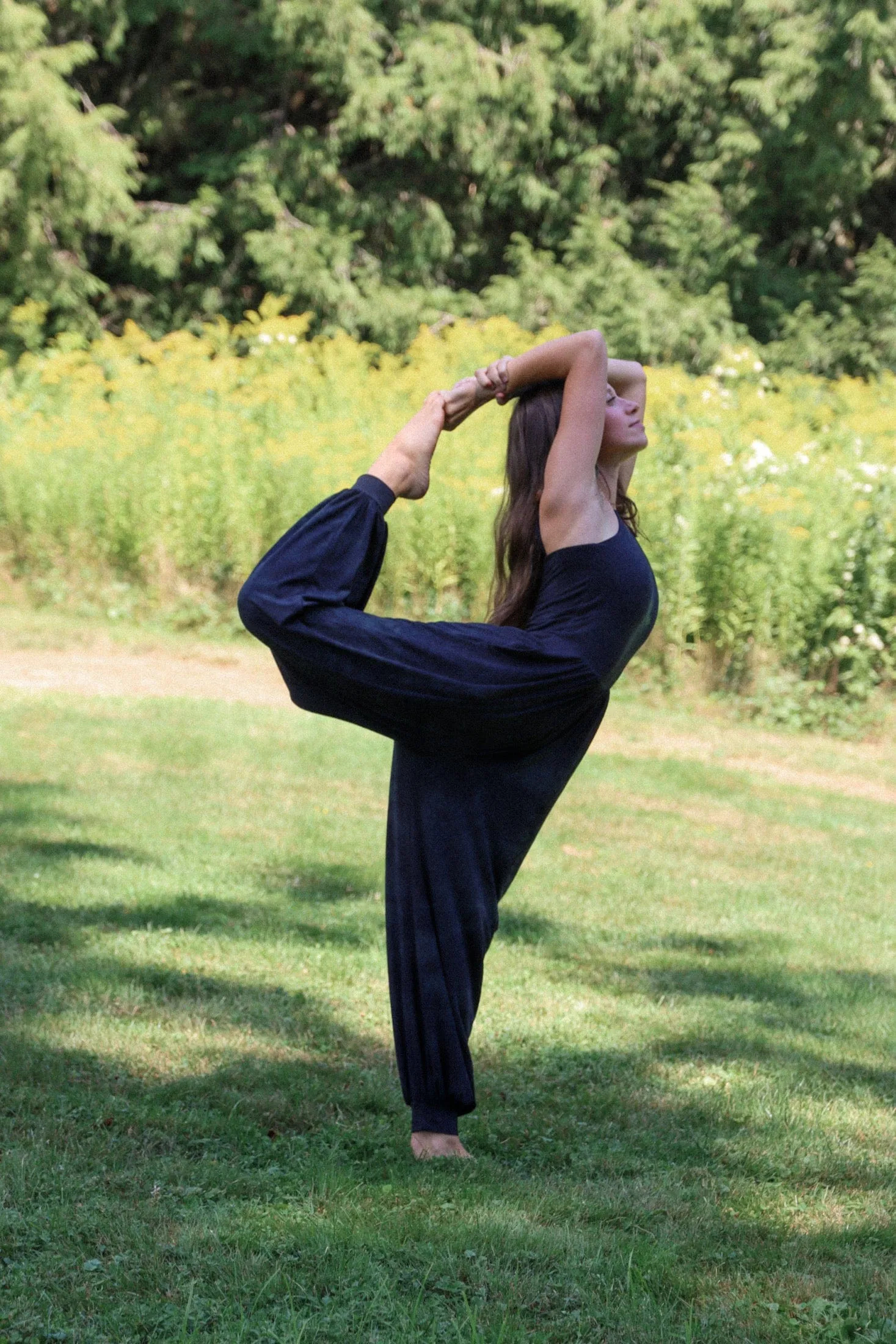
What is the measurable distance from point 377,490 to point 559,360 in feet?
1.53

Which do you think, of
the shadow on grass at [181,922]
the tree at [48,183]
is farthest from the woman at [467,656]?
the tree at [48,183]

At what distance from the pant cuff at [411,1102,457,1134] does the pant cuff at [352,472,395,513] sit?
4.22 ft

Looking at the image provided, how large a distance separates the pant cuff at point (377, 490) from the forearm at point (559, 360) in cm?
36

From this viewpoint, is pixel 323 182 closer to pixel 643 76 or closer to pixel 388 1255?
pixel 643 76

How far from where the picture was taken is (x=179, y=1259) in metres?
2.59

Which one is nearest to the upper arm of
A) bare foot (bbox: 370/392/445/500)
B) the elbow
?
bare foot (bbox: 370/392/445/500)

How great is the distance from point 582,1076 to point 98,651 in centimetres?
668

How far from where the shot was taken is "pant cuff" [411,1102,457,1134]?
314cm

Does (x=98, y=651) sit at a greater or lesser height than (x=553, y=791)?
lesser

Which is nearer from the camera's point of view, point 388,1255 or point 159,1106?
point 388,1255

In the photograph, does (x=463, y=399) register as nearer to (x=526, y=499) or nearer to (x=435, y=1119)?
(x=526, y=499)

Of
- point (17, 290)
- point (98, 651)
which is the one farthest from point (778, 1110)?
point (17, 290)

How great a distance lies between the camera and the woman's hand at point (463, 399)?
10.0 ft

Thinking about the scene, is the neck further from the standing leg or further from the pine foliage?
the pine foliage
